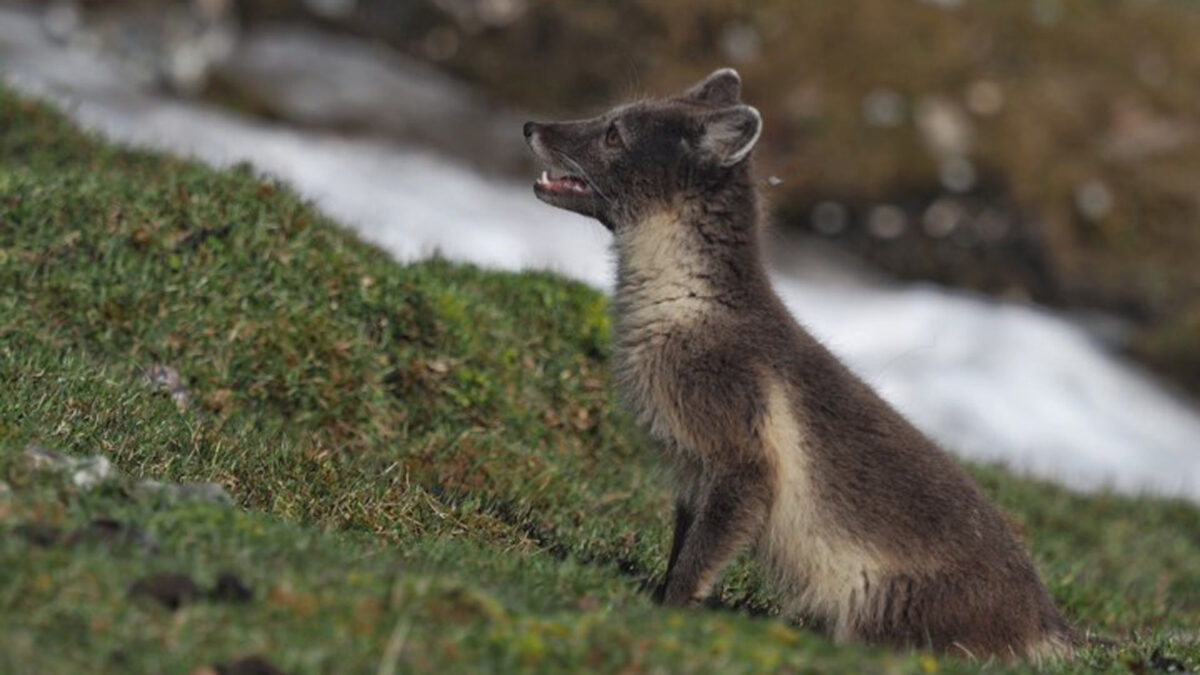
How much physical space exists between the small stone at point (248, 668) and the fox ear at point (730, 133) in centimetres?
379

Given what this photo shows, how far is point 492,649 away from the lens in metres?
5.74

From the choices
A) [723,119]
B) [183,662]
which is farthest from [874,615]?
[183,662]

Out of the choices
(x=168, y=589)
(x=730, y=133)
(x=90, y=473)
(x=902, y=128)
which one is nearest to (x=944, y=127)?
(x=902, y=128)

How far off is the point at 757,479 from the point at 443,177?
16285mm

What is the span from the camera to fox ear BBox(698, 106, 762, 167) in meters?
8.19

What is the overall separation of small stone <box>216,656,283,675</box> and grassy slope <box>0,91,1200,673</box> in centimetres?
7

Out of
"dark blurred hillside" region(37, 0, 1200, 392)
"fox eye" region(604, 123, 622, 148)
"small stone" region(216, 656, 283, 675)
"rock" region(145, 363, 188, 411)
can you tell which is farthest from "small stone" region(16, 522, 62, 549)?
"dark blurred hillside" region(37, 0, 1200, 392)

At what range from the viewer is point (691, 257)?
8.23m

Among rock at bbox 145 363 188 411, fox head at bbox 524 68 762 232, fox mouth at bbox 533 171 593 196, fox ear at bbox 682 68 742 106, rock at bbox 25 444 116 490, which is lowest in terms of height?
rock at bbox 25 444 116 490

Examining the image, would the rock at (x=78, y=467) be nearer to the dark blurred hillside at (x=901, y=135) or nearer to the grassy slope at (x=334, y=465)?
the grassy slope at (x=334, y=465)

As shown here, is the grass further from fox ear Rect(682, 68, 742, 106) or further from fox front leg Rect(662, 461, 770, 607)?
fox front leg Rect(662, 461, 770, 607)

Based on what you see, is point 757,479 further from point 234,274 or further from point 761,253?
point 234,274

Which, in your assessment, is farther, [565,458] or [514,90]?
[514,90]

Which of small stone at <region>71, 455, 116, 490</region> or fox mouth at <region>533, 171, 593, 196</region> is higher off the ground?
fox mouth at <region>533, 171, 593, 196</region>
